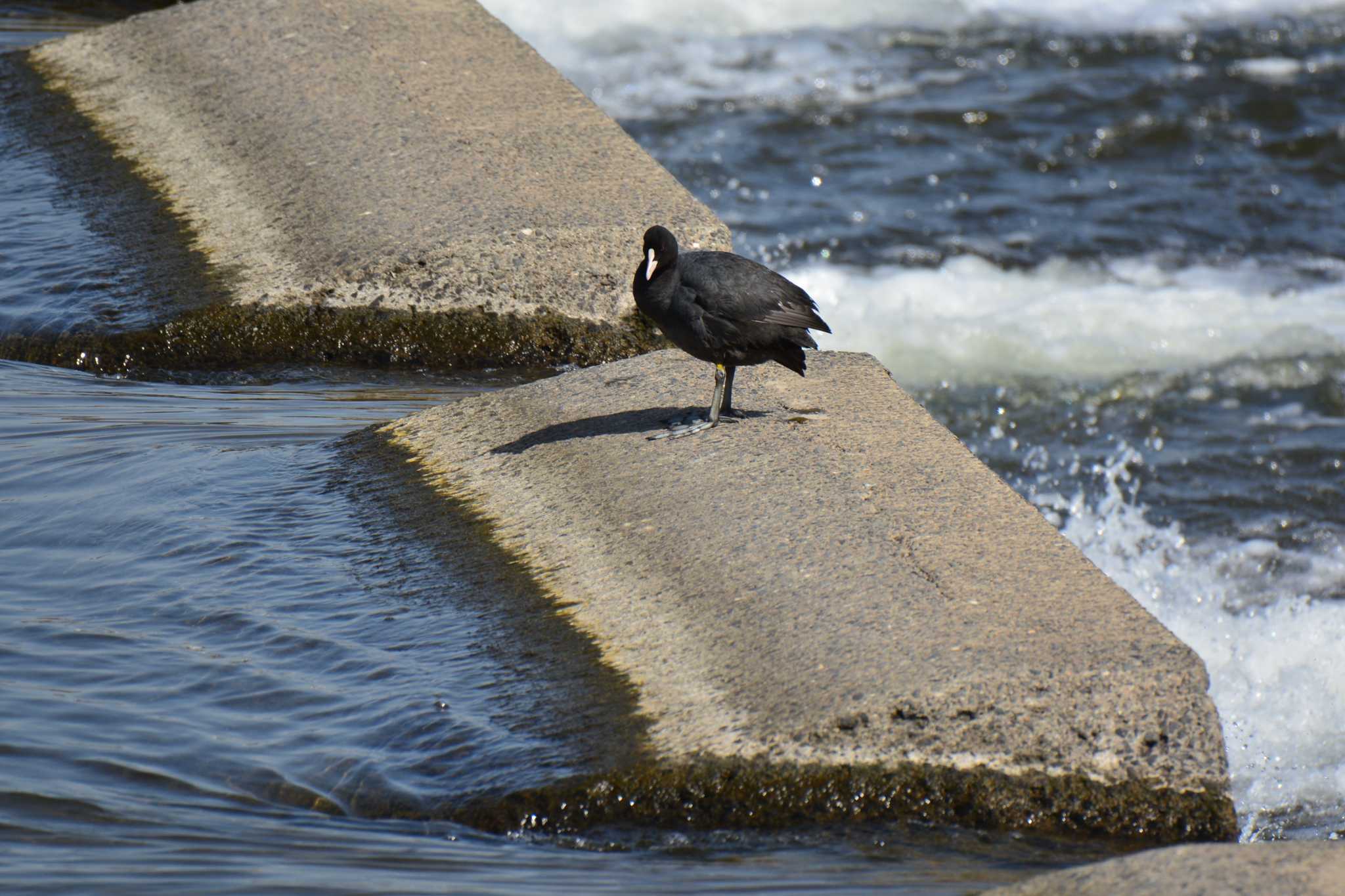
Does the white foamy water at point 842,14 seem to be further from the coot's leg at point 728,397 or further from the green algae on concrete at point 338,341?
the coot's leg at point 728,397

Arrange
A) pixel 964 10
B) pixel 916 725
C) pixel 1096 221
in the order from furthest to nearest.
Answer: pixel 964 10 → pixel 1096 221 → pixel 916 725

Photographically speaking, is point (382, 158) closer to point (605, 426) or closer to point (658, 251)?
point (605, 426)

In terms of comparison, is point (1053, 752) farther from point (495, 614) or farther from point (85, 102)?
point (85, 102)

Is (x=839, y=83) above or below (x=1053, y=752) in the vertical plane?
above

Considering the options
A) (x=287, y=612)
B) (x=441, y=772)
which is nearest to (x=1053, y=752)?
(x=441, y=772)

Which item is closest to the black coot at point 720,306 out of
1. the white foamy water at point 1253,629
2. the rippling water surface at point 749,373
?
the rippling water surface at point 749,373

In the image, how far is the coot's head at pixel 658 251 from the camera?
16.8ft

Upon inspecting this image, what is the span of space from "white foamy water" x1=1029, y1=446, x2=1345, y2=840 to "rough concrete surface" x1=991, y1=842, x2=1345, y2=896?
1814 millimetres

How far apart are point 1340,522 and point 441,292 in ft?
15.2

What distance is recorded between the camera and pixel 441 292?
22.2 feet

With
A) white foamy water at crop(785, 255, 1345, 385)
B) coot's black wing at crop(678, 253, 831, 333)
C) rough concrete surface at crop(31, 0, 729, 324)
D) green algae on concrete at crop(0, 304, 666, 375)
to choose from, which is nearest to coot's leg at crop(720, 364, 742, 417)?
coot's black wing at crop(678, 253, 831, 333)

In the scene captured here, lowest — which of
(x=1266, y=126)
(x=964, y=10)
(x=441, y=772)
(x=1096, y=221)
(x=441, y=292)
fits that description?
(x=441, y=772)

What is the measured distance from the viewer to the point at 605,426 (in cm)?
546

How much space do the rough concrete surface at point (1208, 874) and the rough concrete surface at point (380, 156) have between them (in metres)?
3.87
